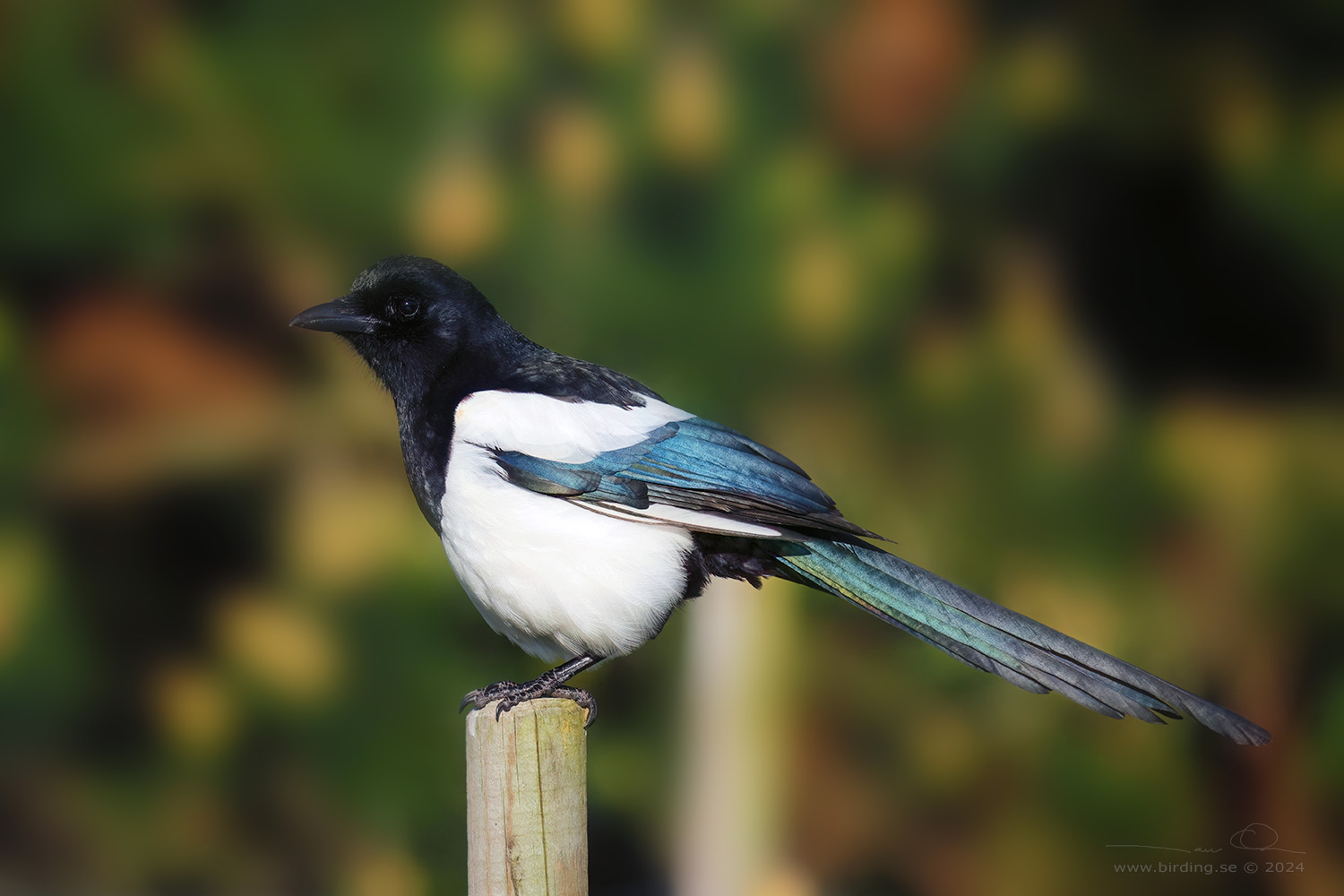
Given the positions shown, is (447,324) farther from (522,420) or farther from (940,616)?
(940,616)

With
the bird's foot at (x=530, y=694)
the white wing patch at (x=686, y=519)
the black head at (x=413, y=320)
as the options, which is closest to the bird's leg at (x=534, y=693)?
the bird's foot at (x=530, y=694)

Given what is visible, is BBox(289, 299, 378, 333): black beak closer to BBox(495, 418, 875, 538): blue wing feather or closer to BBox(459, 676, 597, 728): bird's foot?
BBox(495, 418, 875, 538): blue wing feather

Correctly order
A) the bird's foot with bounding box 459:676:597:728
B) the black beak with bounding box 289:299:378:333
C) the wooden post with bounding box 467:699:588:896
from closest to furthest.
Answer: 1. the wooden post with bounding box 467:699:588:896
2. the bird's foot with bounding box 459:676:597:728
3. the black beak with bounding box 289:299:378:333

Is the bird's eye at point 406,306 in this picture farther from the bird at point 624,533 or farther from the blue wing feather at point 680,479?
the blue wing feather at point 680,479

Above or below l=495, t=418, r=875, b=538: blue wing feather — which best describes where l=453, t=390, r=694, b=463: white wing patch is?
above

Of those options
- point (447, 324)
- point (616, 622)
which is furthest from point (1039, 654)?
point (447, 324)

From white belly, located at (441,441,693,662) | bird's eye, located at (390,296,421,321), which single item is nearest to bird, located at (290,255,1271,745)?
white belly, located at (441,441,693,662)

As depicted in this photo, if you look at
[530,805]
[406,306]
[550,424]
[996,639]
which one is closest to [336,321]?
[406,306]
